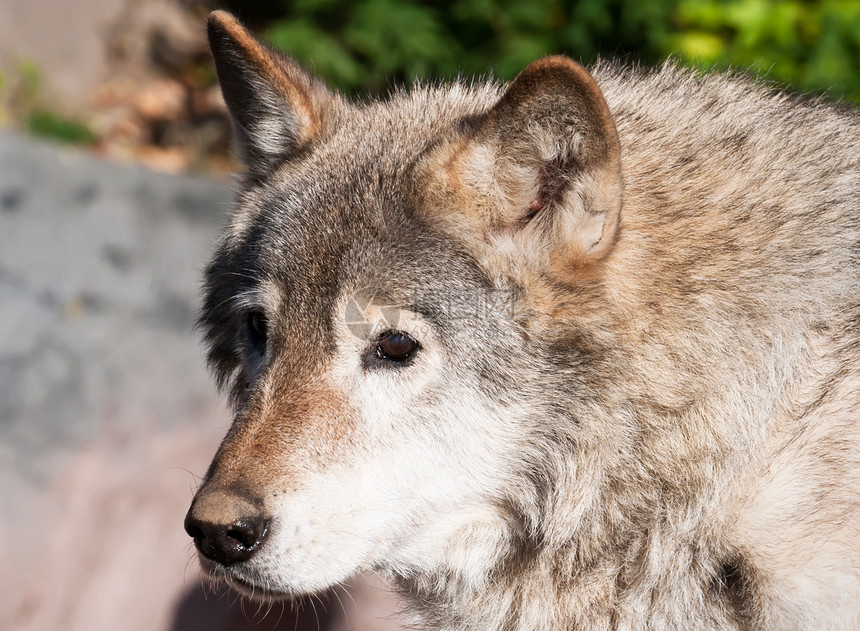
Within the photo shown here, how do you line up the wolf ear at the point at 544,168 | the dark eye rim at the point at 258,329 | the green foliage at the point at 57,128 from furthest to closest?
the green foliage at the point at 57,128 → the dark eye rim at the point at 258,329 → the wolf ear at the point at 544,168

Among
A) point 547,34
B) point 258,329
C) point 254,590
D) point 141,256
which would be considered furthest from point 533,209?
point 547,34

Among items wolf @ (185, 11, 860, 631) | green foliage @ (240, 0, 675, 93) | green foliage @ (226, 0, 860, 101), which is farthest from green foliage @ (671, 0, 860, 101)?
wolf @ (185, 11, 860, 631)

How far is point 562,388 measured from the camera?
2480mm

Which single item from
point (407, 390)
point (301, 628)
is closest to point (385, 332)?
point (407, 390)

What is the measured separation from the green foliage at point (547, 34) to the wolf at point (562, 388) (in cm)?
340

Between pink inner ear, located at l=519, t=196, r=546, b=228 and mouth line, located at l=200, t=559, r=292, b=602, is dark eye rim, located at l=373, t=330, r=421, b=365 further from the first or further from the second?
mouth line, located at l=200, t=559, r=292, b=602

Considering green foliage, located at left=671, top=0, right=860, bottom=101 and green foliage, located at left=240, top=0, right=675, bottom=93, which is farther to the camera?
green foliage, located at left=240, top=0, right=675, bottom=93

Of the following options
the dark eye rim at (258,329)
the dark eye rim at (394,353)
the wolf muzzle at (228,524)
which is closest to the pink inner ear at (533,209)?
the dark eye rim at (394,353)

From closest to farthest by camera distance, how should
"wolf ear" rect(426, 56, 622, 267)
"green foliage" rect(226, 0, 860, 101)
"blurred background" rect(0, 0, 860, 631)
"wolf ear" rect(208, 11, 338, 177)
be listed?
"wolf ear" rect(426, 56, 622, 267) < "wolf ear" rect(208, 11, 338, 177) < "blurred background" rect(0, 0, 860, 631) < "green foliage" rect(226, 0, 860, 101)

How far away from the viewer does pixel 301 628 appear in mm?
4375

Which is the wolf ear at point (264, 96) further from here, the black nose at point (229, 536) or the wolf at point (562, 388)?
the black nose at point (229, 536)

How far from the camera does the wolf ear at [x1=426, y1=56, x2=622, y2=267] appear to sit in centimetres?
223

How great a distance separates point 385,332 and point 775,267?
3.72 feet

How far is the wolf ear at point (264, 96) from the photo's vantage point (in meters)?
2.94
